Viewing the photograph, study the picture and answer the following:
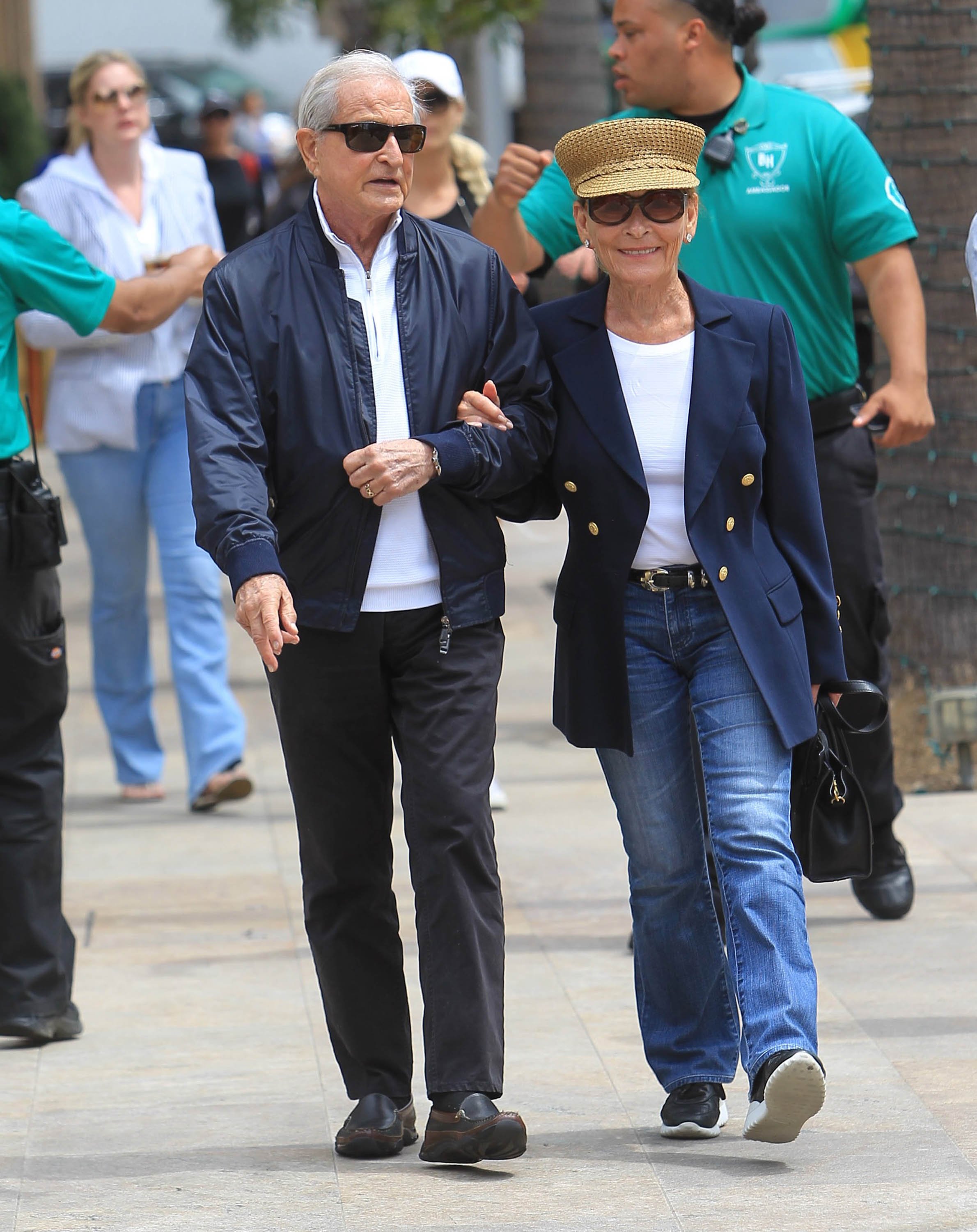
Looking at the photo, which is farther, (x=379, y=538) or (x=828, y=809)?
(x=828, y=809)

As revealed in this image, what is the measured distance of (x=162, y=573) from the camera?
6.96 meters

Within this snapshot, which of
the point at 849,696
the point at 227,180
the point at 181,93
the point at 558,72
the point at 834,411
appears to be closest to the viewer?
the point at 849,696

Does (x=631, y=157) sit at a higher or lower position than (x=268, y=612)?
higher

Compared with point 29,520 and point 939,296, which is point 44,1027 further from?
point 939,296

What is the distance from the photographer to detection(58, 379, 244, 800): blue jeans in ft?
23.1

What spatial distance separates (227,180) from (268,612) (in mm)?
8300

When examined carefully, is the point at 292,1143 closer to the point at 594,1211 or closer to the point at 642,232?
the point at 594,1211

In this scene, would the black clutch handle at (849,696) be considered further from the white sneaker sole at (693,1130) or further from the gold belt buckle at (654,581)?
the white sneaker sole at (693,1130)

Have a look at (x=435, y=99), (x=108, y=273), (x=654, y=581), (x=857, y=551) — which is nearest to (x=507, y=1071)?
(x=654, y=581)

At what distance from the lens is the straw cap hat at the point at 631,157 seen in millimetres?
4027

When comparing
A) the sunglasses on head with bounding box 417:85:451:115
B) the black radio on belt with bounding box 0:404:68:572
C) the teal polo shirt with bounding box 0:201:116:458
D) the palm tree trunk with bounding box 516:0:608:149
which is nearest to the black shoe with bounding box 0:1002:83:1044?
the black radio on belt with bounding box 0:404:68:572

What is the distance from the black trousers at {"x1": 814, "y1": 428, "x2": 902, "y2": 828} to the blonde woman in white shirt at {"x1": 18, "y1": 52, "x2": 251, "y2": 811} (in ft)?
7.78

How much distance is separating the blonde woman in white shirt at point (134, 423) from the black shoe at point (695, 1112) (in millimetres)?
3132

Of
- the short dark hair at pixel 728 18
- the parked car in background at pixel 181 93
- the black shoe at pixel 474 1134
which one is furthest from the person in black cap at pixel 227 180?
the parked car in background at pixel 181 93
